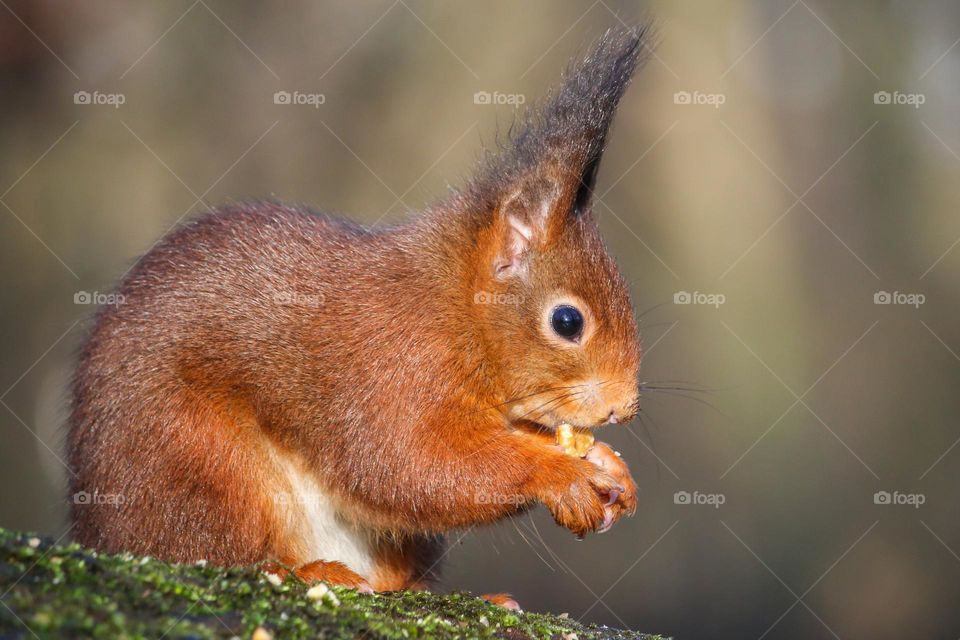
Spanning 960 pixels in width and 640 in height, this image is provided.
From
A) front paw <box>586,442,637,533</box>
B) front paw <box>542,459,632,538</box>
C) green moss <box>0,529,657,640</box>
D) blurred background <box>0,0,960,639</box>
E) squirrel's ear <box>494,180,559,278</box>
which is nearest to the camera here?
green moss <box>0,529,657,640</box>

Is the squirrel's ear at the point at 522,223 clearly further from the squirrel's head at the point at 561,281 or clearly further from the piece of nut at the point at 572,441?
the piece of nut at the point at 572,441

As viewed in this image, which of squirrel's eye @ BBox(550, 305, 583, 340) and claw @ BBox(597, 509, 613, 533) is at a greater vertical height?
squirrel's eye @ BBox(550, 305, 583, 340)

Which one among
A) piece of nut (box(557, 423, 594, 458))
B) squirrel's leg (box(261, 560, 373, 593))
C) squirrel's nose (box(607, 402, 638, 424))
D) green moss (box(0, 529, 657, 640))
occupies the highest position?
squirrel's nose (box(607, 402, 638, 424))

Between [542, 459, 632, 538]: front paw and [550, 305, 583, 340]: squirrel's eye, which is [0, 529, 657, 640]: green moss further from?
[550, 305, 583, 340]: squirrel's eye

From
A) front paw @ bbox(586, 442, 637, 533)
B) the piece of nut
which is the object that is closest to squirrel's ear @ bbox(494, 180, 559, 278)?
the piece of nut

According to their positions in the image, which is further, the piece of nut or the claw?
the piece of nut

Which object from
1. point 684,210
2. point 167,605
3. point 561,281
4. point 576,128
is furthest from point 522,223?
point 684,210

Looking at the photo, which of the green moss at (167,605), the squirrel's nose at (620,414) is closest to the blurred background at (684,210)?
the squirrel's nose at (620,414)

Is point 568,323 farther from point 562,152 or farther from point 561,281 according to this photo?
point 562,152
